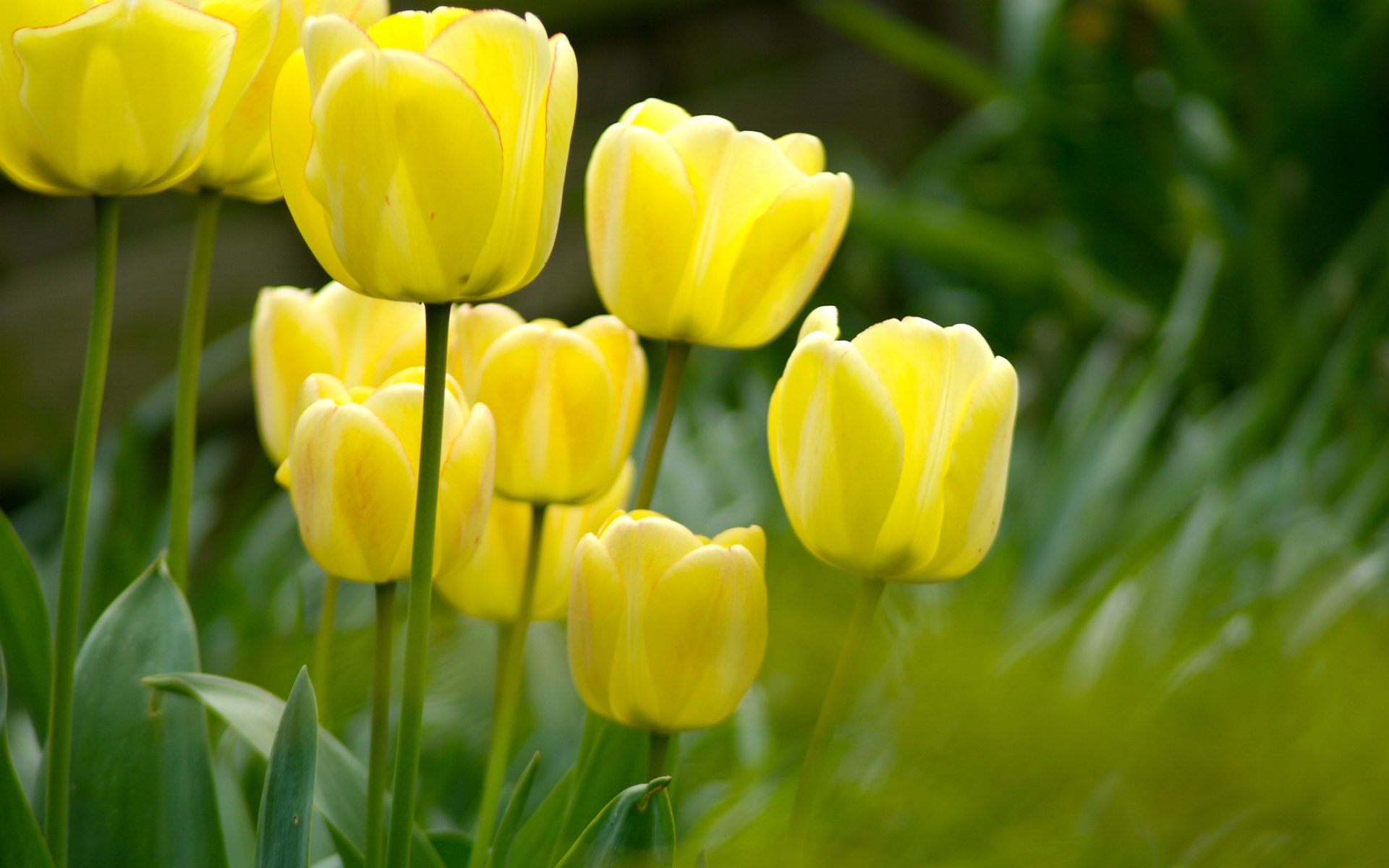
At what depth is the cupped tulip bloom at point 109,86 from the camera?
0.29 metres

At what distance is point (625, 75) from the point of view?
243cm

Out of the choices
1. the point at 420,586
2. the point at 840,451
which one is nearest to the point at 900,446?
the point at 840,451

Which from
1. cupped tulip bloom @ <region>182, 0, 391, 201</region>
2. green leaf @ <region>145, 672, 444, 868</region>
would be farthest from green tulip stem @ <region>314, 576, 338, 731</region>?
cupped tulip bloom @ <region>182, 0, 391, 201</region>

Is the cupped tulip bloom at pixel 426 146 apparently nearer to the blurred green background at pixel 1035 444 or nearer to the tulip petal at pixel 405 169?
the tulip petal at pixel 405 169

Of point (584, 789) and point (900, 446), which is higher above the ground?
point (900, 446)

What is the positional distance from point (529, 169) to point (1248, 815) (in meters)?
0.20

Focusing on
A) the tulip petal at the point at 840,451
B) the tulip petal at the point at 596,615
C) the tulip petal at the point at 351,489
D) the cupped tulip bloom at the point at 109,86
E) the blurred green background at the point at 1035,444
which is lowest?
the blurred green background at the point at 1035,444

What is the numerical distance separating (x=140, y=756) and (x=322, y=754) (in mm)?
64

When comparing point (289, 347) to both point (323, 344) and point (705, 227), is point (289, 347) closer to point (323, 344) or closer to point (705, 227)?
point (323, 344)

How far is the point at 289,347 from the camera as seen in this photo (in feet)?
1.26

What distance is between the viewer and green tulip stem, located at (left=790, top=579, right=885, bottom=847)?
0.95 feet

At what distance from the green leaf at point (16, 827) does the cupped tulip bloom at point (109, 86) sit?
15 centimetres

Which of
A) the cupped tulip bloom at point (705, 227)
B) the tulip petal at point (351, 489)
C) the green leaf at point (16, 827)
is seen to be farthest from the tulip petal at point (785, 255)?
the green leaf at point (16, 827)

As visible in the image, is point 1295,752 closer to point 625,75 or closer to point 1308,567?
point 1308,567
